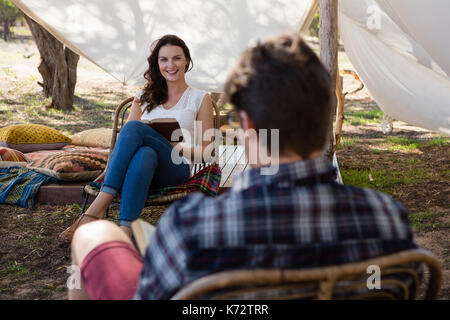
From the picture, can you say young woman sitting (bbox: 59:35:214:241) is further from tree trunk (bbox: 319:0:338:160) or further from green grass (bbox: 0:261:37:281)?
tree trunk (bbox: 319:0:338:160)

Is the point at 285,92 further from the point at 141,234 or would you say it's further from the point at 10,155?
the point at 10,155

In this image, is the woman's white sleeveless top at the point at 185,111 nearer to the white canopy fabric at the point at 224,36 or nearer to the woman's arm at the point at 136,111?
the woman's arm at the point at 136,111

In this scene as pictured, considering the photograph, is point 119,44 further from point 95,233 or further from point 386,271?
point 386,271

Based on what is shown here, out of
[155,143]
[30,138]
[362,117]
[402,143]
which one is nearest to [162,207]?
[155,143]

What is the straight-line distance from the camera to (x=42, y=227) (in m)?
3.70

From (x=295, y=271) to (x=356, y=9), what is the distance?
13.5 ft

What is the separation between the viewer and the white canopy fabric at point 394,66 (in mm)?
4582

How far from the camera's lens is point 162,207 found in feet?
13.7

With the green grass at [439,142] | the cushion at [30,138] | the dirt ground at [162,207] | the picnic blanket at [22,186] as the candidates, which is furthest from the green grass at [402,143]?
the picnic blanket at [22,186]

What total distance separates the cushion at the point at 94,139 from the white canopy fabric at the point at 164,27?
58 cm

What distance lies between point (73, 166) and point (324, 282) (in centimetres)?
326

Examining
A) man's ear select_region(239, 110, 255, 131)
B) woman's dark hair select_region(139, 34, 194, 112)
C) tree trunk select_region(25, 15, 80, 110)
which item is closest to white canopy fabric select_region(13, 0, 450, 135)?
woman's dark hair select_region(139, 34, 194, 112)

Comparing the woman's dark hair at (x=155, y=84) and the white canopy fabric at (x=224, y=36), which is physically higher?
the white canopy fabric at (x=224, y=36)
